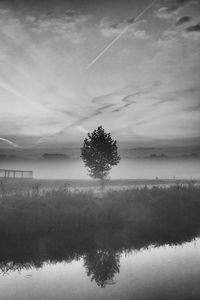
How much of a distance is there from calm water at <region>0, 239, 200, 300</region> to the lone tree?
35613mm

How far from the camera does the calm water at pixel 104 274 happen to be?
13.6 meters

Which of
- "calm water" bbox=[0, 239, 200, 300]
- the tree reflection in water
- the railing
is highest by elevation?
the railing

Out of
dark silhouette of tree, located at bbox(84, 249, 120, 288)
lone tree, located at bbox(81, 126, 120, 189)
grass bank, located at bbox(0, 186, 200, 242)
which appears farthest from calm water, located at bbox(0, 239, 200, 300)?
lone tree, located at bbox(81, 126, 120, 189)

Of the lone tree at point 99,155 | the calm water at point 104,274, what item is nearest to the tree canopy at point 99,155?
the lone tree at point 99,155

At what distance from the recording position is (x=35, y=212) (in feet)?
84.3

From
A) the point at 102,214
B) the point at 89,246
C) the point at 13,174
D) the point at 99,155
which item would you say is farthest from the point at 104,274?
the point at 13,174

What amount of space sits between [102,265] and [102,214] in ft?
33.2

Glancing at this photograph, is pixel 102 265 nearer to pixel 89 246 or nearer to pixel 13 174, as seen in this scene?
pixel 89 246

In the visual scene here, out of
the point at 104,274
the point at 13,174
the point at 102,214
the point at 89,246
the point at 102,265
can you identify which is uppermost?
the point at 13,174

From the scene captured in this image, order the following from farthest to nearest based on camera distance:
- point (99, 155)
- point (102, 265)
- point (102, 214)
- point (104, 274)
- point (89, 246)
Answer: point (99, 155) < point (102, 214) < point (89, 246) < point (102, 265) < point (104, 274)

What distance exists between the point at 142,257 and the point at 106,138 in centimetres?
4122

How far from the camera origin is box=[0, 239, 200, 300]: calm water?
44.5 ft

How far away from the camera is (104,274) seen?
16.5 m

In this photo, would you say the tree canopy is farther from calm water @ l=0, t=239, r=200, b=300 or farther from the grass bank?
calm water @ l=0, t=239, r=200, b=300
